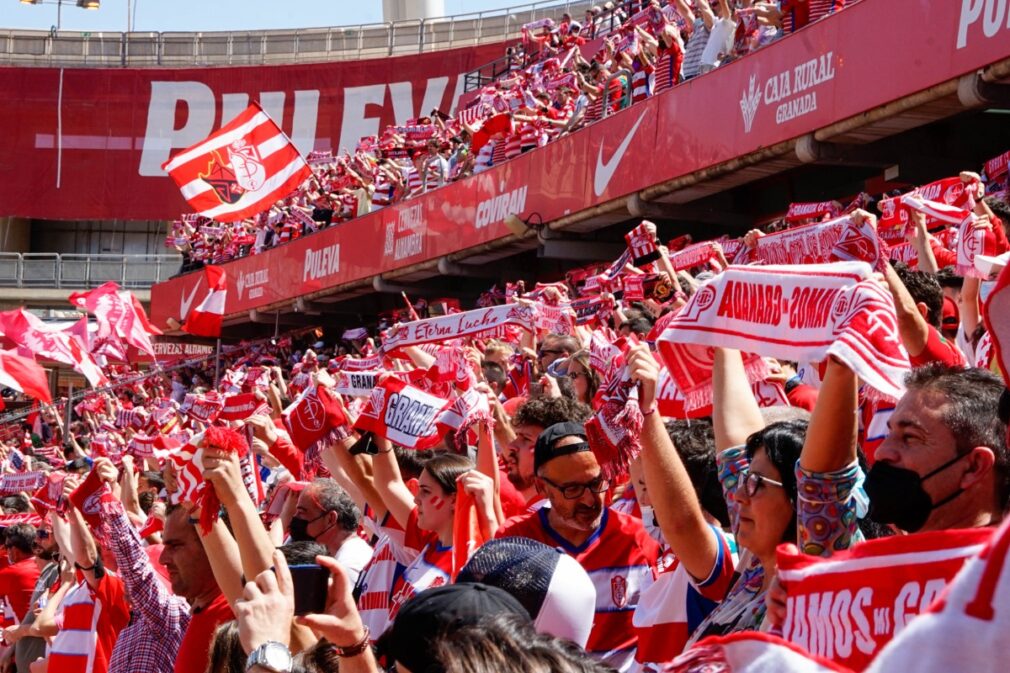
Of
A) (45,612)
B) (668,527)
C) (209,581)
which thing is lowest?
(45,612)

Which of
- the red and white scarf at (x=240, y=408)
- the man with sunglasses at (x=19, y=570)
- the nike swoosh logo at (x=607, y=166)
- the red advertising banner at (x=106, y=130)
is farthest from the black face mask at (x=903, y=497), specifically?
the red advertising banner at (x=106, y=130)

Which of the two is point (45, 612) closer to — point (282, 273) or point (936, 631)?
point (936, 631)

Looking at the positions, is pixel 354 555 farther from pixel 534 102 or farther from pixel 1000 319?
pixel 534 102

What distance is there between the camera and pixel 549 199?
15.7 metres

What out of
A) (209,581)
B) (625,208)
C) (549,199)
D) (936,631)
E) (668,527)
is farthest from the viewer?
(549,199)

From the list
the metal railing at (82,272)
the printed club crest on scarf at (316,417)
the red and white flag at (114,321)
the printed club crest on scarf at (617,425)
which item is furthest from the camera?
the metal railing at (82,272)

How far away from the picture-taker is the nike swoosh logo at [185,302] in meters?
26.9

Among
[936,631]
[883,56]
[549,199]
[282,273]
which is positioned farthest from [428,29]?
[936,631]

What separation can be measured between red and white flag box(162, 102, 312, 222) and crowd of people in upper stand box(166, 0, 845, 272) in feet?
2.81

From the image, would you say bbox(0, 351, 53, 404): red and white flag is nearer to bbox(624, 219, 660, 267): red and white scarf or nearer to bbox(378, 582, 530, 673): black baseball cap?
bbox(624, 219, 660, 267): red and white scarf

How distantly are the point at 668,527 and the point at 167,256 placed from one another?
1378 inches

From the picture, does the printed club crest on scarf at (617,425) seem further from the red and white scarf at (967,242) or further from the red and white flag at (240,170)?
the red and white flag at (240,170)

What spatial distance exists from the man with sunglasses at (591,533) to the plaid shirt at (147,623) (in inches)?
55.3

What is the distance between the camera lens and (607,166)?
14430 mm
